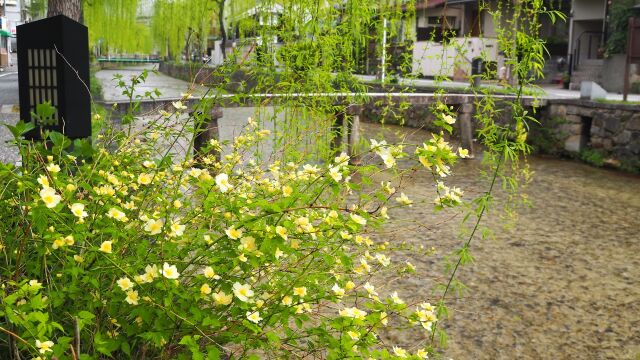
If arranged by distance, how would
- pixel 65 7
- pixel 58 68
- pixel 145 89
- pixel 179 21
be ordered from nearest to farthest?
A: pixel 58 68 → pixel 65 7 → pixel 145 89 → pixel 179 21

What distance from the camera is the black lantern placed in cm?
426

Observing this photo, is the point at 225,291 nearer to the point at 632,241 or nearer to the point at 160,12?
the point at 632,241

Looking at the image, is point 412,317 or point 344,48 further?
point 344,48

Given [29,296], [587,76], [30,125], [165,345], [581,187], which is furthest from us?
[587,76]

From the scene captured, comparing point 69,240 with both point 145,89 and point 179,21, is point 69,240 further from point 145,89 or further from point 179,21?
point 179,21

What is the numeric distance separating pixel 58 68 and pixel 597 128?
34.6 feet

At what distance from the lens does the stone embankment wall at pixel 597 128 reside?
11.6 metres

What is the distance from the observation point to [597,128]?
1226 centimetres

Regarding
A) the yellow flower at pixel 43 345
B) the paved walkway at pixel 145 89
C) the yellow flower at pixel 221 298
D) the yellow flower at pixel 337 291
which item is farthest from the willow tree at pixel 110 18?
the yellow flower at pixel 43 345

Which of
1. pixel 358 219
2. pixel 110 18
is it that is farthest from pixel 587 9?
pixel 358 219

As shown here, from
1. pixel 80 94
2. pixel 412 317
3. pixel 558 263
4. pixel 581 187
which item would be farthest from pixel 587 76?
pixel 412 317

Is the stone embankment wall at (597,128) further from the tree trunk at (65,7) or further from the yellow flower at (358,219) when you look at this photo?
the yellow flower at (358,219)

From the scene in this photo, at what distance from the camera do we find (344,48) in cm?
506

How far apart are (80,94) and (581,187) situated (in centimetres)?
807
